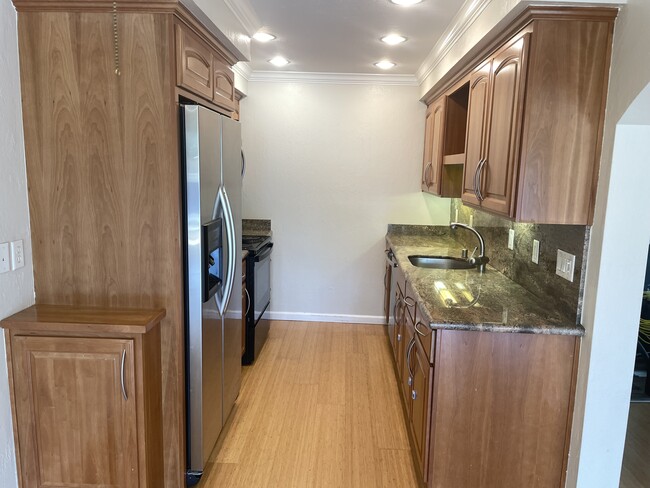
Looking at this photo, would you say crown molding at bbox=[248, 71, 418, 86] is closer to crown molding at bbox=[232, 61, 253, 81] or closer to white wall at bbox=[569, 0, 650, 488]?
crown molding at bbox=[232, 61, 253, 81]

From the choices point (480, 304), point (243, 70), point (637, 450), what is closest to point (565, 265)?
point (480, 304)

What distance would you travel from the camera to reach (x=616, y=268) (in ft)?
5.78

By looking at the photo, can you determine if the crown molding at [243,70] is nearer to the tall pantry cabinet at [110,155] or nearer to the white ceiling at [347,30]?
the white ceiling at [347,30]

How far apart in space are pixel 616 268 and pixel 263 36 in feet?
8.33

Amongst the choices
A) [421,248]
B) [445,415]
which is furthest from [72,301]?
[421,248]

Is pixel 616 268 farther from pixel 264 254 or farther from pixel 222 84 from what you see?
pixel 264 254

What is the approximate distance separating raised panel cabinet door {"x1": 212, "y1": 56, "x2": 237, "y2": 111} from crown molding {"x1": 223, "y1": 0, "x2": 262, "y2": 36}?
0.86 ft

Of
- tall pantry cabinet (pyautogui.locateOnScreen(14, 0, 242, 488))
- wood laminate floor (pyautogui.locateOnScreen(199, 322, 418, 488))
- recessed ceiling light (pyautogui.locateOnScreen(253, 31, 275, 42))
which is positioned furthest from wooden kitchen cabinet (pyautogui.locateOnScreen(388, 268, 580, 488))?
recessed ceiling light (pyautogui.locateOnScreen(253, 31, 275, 42))

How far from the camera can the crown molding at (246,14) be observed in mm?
2369

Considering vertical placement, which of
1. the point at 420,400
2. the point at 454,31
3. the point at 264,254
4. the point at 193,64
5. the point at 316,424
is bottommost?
the point at 316,424

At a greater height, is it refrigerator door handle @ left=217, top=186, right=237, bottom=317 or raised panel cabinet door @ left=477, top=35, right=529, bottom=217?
raised panel cabinet door @ left=477, top=35, right=529, bottom=217

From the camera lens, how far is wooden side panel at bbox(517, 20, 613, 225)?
1.78 meters

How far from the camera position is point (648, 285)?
3256 mm

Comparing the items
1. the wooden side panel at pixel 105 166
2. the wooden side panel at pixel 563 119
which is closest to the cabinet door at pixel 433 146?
the wooden side panel at pixel 563 119
